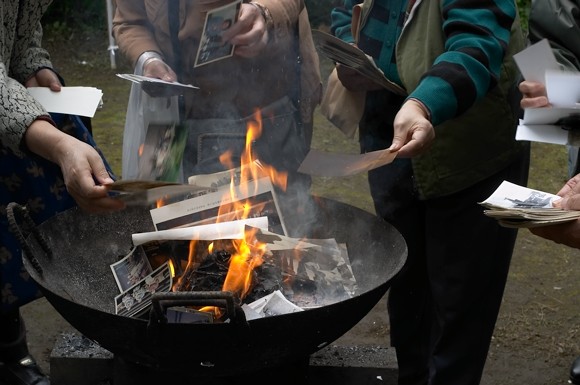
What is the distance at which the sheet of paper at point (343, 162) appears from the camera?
2043 millimetres

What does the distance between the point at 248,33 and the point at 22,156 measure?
922 mm

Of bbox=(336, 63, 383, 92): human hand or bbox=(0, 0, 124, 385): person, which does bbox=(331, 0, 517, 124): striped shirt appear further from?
bbox=(0, 0, 124, 385): person

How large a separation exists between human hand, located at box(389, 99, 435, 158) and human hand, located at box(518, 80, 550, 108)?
433 millimetres

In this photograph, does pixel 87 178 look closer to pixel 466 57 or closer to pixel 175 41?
pixel 175 41

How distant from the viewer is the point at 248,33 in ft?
9.07

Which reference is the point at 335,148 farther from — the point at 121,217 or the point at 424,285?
the point at 121,217

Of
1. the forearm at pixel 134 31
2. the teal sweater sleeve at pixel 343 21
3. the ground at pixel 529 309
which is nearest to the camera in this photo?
the teal sweater sleeve at pixel 343 21

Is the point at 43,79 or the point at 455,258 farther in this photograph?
the point at 43,79

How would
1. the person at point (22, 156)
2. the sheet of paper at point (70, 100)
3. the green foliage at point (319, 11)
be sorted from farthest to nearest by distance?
the green foliage at point (319, 11)
the sheet of paper at point (70, 100)
the person at point (22, 156)

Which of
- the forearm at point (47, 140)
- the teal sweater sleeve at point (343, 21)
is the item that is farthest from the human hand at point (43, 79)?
the teal sweater sleeve at point (343, 21)

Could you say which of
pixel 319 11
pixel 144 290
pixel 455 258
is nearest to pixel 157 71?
pixel 144 290

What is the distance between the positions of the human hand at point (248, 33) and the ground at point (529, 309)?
1559 millimetres

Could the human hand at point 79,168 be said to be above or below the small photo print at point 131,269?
above

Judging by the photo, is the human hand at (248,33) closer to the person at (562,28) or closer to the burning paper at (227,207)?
the burning paper at (227,207)
